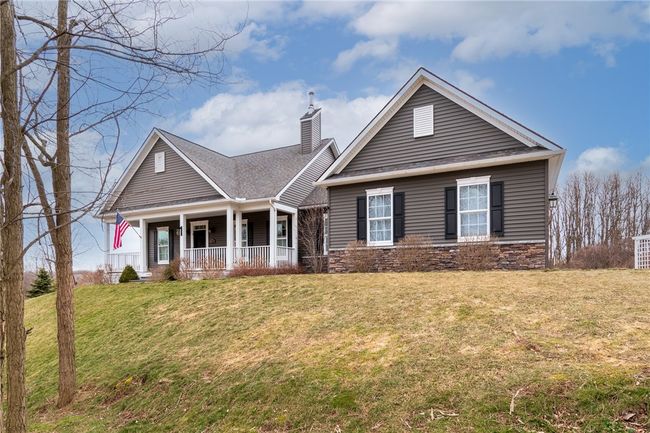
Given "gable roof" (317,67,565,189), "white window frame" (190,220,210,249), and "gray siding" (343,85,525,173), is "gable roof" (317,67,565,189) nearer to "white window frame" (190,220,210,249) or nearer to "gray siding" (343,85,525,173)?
"gray siding" (343,85,525,173)

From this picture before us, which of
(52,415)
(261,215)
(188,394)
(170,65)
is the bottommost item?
(52,415)

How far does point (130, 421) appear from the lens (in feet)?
20.4

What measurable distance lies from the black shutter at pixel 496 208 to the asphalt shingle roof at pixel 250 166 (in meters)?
8.30

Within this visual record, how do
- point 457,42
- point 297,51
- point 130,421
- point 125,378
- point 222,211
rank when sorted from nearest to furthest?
point 130,421, point 125,378, point 297,51, point 457,42, point 222,211

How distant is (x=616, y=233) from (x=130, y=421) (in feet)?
96.1

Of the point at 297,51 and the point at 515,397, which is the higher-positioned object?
the point at 297,51

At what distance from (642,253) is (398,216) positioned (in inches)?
308

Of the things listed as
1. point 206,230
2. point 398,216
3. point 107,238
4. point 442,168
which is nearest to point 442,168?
point 442,168

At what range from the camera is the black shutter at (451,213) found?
13469mm

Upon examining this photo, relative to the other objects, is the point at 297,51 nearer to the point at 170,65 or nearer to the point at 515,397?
the point at 170,65

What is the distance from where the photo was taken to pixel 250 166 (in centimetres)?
2212

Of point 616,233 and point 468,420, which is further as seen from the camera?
point 616,233

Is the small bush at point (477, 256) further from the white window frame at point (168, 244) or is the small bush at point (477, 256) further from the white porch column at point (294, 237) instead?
the white window frame at point (168, 244)

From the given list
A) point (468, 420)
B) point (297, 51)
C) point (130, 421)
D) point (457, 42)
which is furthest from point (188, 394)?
point (457, 42)
